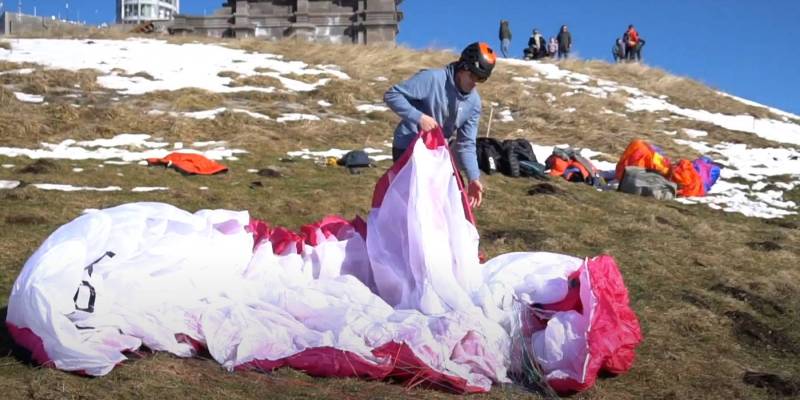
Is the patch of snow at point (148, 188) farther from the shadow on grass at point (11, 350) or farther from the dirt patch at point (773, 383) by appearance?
the dirt patch at point (773, 383)

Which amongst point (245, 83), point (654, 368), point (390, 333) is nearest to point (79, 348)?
point (390, 333)

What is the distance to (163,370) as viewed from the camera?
11.8 ft

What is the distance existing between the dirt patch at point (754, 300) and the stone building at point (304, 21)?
2371 cm

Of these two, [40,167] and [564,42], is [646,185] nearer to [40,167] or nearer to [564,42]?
[40,167]

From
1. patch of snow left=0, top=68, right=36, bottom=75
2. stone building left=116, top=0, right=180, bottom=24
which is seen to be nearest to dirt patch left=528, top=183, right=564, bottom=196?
patch of snow left=0, top=68, right=36, bottom=75

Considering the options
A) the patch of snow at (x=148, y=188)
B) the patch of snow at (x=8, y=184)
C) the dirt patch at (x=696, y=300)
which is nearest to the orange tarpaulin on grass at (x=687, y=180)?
the dirt patch at (x=696, y=300)

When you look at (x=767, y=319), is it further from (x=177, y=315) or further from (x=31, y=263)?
(x=31, y=263)

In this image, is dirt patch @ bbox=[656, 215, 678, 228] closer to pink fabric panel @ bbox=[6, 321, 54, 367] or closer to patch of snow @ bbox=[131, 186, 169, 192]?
→ patch of snow @ bbox=[131, 186, 169, 192]

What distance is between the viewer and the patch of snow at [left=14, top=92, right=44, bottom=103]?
506 inches

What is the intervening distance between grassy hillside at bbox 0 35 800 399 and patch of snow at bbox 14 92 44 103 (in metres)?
0.21

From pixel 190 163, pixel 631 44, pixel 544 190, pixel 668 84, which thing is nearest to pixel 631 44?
pixel 631 44

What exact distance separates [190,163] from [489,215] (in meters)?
3.77

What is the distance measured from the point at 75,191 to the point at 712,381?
21.1 ft

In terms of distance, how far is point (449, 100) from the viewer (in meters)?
4.93
